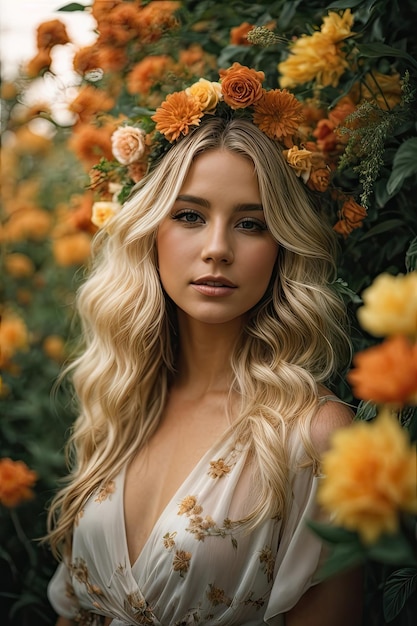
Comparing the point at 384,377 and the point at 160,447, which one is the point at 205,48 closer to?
the point at 160,447

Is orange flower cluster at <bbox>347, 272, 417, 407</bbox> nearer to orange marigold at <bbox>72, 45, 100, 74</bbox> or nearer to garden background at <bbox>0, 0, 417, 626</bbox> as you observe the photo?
garden background at <bbox>0, 0, 417, 626</bbox>

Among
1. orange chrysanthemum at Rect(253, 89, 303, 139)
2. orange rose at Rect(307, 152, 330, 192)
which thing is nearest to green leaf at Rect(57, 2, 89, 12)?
orange chrysanthemum at Rect(253, 89, 303, 139)

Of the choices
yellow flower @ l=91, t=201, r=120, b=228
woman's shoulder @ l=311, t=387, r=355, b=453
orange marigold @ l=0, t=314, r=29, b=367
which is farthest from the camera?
orange marigold @ l=0, t=314, r=29, b=367

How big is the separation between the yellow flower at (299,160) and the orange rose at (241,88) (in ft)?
0.44

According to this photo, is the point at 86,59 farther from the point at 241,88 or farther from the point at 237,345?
the point at 237,345

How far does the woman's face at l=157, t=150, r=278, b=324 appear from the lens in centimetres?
152

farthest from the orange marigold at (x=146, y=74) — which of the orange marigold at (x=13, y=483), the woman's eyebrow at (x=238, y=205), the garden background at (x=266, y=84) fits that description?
the orange marigold at (x=13, y=483)

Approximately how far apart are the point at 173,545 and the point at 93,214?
84 cm

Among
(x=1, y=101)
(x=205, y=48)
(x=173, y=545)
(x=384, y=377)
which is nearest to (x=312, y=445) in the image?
(x=173, y=545)

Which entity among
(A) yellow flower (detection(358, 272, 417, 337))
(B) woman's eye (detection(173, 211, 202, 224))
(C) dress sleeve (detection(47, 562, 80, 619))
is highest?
(B) woman's eye (detection(173, 211, 202, 224))

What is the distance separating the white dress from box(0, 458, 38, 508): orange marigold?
45 centimetres

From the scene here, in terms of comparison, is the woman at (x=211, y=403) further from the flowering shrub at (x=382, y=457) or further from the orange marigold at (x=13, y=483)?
the flowering shrub at (x=382, y=457)

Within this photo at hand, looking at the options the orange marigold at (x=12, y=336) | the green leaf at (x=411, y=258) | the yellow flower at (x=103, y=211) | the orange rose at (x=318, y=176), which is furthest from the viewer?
the orange marigold at (x=12, y=336)

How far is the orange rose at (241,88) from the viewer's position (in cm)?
158
